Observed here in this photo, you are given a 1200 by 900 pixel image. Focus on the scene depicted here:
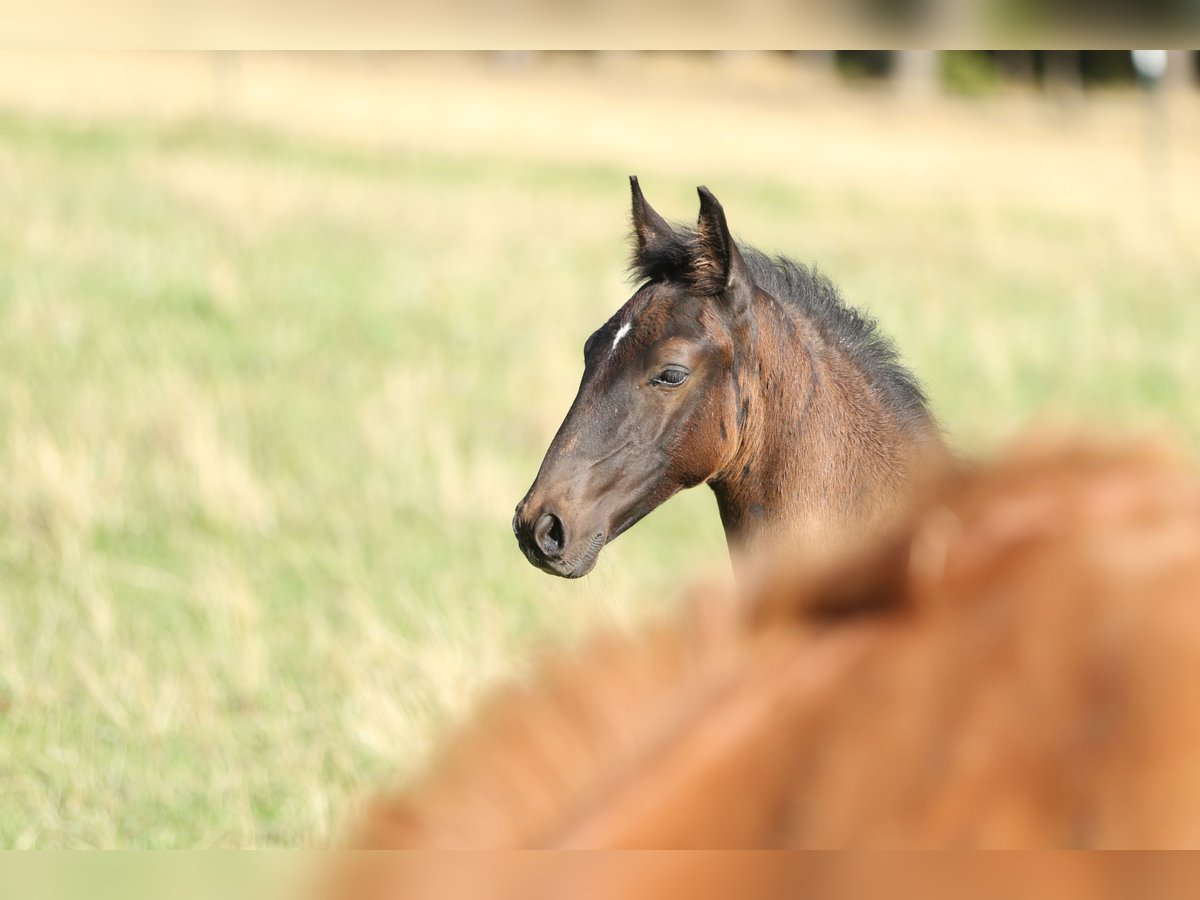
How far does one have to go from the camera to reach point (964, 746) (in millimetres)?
852

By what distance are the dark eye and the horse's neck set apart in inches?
10.3

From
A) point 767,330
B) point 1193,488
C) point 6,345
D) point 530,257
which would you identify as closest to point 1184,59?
point 530,257

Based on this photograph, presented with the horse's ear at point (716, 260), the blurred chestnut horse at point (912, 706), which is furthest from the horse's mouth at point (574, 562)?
the blurred chestnut horse at point (912, 706)

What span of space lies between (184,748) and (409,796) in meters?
4.34

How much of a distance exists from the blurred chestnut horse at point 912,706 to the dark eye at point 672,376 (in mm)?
2294

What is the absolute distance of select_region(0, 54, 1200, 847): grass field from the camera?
5.21 metres

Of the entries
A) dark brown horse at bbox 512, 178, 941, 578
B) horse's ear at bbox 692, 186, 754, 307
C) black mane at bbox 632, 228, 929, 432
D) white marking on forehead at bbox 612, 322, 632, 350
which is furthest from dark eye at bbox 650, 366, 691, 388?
black mane at bbox 632, 228, 929, 432

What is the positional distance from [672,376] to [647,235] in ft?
1.49

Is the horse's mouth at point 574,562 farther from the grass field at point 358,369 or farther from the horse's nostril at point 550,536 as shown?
the grass field at point 358,369

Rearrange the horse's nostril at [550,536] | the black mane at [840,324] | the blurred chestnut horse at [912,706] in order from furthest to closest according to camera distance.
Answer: the black mane at [840,324] < the horse's nostril at [550,536] < the blurred chestnut horse at [912,706]

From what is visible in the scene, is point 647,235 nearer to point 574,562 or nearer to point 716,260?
point 716,260

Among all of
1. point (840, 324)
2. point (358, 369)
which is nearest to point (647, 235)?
point (840, 324)

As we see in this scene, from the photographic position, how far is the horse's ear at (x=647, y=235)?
3529mm

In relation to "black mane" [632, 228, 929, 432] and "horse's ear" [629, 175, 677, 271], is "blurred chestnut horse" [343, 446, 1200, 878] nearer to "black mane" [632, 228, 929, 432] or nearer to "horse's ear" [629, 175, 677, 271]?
"horse's ear" [629, 175, 677, 271]
